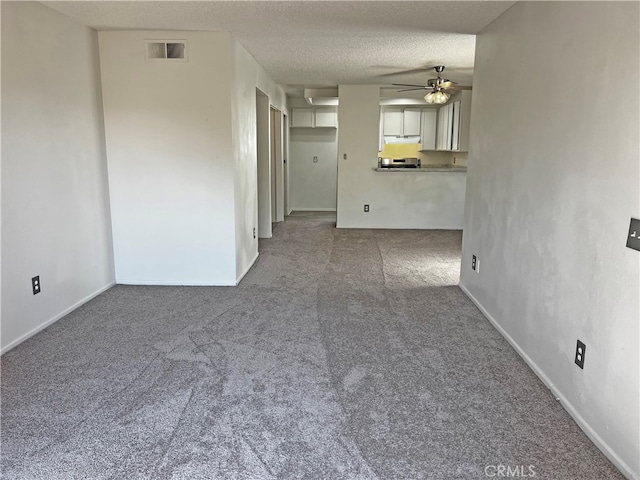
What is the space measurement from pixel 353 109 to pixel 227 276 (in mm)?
3938

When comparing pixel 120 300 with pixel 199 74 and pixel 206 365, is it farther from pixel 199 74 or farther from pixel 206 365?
pixel 199 74

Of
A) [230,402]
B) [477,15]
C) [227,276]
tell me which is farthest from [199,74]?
[230,402]

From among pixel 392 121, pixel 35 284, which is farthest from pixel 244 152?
pixel 392 121

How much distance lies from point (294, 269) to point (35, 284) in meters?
2.43

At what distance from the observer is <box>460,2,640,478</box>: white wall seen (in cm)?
179

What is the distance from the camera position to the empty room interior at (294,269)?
1875 millimetres

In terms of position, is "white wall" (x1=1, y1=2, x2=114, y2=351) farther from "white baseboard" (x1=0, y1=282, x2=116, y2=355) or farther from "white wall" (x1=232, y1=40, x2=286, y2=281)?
"white wall" (x1=232, y1=40, x2=286, y2=281)

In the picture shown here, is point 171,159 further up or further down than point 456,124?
further down

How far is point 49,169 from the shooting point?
3252 millimetres

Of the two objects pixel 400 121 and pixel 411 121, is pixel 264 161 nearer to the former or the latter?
pixel 400 121

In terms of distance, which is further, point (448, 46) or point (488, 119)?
point (448, 46)

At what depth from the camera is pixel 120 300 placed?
151 inches

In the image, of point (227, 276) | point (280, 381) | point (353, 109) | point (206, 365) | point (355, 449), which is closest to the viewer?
point (355, 449)

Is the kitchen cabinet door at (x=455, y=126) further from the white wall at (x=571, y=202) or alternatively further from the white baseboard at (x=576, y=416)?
the white baseboard at (x=576, y=416)
